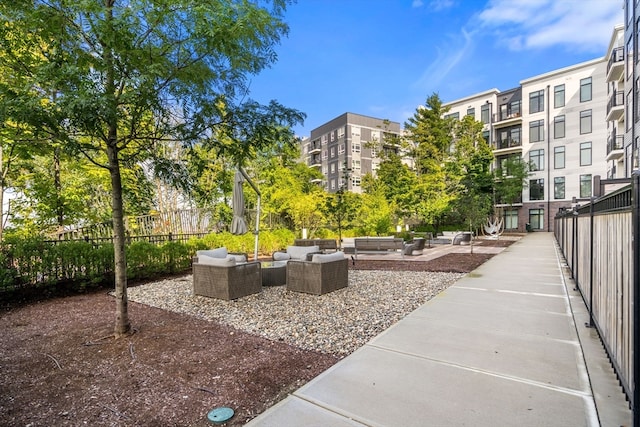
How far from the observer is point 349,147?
48.3 meters

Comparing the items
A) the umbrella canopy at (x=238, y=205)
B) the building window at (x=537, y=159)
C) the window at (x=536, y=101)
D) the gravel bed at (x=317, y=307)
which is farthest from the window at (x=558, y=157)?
the umbrella canopy at (x=238, y=205)

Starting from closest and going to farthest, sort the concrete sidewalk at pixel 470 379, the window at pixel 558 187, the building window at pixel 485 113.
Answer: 1. the concrete sidewalk at pixel 470 379
2. the window at pixel 558 187
3. the building window at pixel 485 113

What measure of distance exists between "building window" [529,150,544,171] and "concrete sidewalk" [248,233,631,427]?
107ft

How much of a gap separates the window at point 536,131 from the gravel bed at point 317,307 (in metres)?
31.0

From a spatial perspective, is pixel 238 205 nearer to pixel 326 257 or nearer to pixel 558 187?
pixel 326 257

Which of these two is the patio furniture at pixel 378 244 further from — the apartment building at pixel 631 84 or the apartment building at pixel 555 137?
the apartment building at pixel 555 137

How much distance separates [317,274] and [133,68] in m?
4.50

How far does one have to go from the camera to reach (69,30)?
3.70 metres

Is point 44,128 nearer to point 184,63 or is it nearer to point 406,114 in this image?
point 184,63

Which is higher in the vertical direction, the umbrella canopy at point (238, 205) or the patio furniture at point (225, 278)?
the umbrella canopy at point (238, 205)

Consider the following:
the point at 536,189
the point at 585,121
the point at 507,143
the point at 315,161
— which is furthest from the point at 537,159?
the point at 315,161

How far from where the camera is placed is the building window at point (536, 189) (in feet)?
105

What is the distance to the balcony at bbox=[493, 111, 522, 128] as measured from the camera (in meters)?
33.5

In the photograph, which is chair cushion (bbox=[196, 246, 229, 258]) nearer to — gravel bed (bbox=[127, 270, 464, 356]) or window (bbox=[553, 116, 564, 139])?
gravel bed (bbox=[127, 270, 464, 356])
